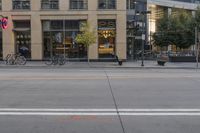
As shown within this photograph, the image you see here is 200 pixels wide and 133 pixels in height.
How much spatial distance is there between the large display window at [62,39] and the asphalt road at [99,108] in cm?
2549

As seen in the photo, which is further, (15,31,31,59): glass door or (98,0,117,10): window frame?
(15,31,31,59): glass door

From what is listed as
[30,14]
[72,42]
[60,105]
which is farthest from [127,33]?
[60,105]

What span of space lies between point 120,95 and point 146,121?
16.4 feet

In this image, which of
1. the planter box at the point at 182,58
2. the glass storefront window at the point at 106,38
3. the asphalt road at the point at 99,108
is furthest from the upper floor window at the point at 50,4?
the asphalt road at the point at 99,108

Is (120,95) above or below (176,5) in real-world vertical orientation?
below

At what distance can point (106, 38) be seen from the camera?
44.4 meters

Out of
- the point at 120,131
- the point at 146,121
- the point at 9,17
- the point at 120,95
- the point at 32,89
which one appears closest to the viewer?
the point at 120,131

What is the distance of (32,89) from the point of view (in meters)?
17.1

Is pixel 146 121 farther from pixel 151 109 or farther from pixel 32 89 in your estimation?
pixel 32 89

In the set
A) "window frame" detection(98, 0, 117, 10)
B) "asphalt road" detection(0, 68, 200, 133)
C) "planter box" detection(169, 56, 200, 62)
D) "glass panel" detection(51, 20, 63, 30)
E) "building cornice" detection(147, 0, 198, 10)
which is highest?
"building cornice" detection(147, 0, 198, 10)

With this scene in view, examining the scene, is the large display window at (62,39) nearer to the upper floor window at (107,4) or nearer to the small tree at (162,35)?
the upper floor window at (107,4)

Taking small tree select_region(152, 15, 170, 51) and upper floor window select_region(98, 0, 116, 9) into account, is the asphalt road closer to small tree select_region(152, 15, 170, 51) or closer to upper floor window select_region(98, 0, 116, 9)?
upper floor window select_region(98, 0, 116, 9)

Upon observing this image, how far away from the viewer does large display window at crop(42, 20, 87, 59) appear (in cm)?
4422

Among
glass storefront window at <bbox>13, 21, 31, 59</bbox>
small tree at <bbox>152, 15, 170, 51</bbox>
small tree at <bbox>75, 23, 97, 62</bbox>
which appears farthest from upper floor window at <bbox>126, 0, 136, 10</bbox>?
small tree at <bbox>152, 15, 170, 51</bbox>
